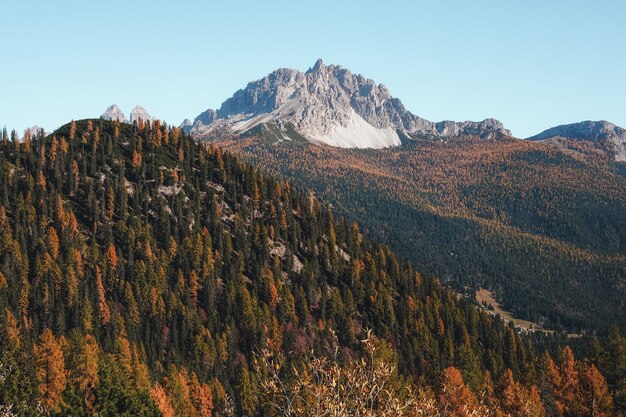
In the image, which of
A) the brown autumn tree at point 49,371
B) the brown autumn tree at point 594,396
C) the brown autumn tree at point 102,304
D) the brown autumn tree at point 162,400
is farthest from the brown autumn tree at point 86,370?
the brown autumn tree at point 594,396

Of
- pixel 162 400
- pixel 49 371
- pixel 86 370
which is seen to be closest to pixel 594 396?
pixel 162 400

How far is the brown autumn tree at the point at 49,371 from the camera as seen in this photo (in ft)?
355

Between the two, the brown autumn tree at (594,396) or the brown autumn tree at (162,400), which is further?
the brown autumn tree at (594,396)

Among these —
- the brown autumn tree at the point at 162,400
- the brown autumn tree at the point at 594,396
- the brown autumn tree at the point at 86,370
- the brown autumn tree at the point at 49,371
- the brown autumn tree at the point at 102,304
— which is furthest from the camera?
the brown autumn tree at the point at 102,304

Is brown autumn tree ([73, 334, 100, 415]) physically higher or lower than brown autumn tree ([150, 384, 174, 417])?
higher

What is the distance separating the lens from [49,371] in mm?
114438

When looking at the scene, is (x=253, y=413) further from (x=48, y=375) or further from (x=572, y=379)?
(x=572, y=379)

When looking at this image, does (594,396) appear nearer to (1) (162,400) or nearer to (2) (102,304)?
(1) (162,400)

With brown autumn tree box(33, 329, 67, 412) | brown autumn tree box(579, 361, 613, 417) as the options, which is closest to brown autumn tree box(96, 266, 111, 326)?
brown autumn tree box(33, 329, 67, 412)

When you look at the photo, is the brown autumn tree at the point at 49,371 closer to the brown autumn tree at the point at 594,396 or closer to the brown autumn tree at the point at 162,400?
the brown autumn tree at the point at 162,400

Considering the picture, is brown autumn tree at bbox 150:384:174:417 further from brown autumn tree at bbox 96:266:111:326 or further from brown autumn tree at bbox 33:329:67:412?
brown autumn tree at bbox 96:266:111:326

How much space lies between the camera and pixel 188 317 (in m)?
181

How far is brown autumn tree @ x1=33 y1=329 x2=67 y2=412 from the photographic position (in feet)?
355

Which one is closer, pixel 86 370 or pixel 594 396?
pixel 594 396
